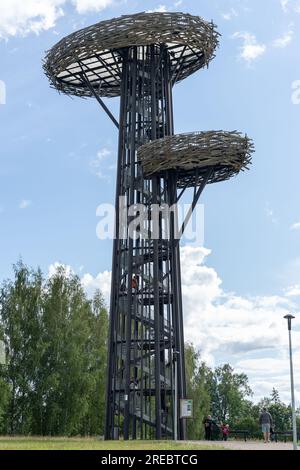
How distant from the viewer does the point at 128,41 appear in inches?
1133

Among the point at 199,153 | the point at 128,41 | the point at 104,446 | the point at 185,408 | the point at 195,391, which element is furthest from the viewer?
the point at 195,391

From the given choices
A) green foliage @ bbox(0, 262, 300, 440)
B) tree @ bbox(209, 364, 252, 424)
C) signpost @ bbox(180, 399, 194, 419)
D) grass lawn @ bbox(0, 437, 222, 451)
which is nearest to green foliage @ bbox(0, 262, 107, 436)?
green foliage @ bbox(0, 262, 300, 440)

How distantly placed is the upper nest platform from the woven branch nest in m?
4.79

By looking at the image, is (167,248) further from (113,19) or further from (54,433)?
(54,433)

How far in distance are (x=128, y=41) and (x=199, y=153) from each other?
239 inches

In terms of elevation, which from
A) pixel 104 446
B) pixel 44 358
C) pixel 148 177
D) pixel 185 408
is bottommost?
pixel 104 446

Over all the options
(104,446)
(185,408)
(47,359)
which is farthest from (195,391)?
(104,446)

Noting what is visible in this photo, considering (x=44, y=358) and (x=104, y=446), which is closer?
(x=104, y=446)

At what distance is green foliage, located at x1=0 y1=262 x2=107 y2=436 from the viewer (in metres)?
34.3

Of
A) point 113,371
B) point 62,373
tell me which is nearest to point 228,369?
point 62,373

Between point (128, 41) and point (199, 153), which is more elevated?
point (128, 41)

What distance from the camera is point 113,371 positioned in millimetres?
27891

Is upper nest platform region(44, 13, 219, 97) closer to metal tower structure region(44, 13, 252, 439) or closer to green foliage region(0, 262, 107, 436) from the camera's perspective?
metal tower structure region(44, 13, 252, 439)

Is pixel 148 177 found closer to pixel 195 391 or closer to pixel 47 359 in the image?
pixel 47 359
